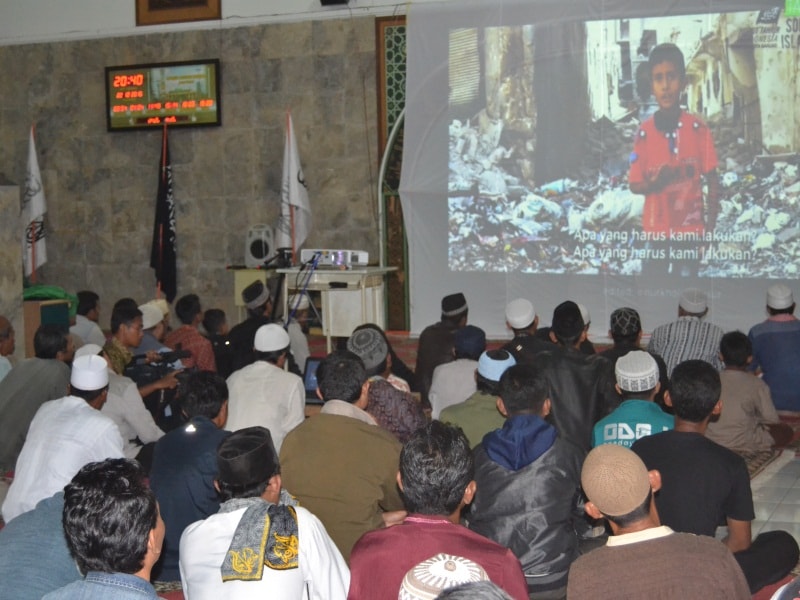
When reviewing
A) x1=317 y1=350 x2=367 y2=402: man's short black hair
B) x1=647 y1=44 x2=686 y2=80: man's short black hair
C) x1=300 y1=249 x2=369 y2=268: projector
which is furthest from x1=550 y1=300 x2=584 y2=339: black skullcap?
x1=647 y1=44 x2=686 y2=80: man's short black hair

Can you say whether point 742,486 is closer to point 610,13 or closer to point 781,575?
point 781,575

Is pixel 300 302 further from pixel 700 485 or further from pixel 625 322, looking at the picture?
pixel 700 485

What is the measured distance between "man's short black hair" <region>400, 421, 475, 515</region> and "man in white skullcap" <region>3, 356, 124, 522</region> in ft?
4.53

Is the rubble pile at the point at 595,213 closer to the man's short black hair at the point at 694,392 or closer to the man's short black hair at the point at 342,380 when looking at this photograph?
the man's short black hair at the point at 694,392

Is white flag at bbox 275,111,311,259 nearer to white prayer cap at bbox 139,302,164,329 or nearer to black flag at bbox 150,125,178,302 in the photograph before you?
black flag at bbox 150,125,178,302

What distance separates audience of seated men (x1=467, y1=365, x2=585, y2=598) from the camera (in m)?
2.75

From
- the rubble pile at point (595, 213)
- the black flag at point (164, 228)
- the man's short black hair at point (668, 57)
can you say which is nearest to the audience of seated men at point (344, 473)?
the rubble pile at point (595, 213)

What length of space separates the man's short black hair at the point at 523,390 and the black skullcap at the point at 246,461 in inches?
36.9

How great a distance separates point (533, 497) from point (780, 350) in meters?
3.28

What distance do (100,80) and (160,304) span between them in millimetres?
4759

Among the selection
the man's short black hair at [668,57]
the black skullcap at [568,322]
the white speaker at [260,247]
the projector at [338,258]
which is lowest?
Result: the black skullcap at [568,322]

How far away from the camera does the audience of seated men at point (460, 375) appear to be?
437 centimetres

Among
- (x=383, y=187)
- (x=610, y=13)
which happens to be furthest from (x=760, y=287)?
(x=383, y=187)

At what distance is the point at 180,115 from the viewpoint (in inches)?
379
